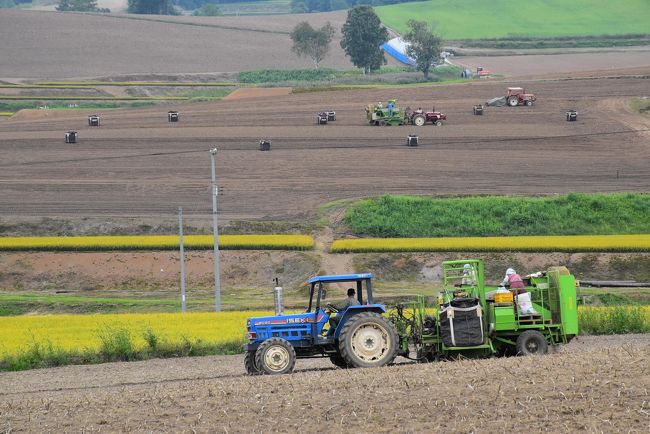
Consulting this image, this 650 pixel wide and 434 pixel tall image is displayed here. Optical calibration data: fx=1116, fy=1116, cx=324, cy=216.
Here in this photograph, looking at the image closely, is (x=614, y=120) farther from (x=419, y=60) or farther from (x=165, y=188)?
(x=419, y=60)

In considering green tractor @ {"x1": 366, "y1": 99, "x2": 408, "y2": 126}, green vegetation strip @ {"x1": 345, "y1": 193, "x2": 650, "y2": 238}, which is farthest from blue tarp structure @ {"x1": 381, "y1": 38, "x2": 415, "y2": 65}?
green vegetation strip @ {"x1": 345, "y1": 193, "x2": 650, "y2": 238}

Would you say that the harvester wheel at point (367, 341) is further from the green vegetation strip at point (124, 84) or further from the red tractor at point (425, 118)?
the green vegetation strip at point (124, 84)

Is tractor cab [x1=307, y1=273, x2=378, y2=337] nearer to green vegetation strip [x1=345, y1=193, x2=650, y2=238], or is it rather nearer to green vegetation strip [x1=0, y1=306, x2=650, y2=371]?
green vegetation strip [x1=0, y1=306, x2=650, y2=371]

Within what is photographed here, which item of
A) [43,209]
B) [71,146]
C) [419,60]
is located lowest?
[43,209]

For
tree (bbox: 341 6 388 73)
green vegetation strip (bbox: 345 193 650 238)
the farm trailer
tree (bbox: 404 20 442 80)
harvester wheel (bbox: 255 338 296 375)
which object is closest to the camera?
the farm trailer

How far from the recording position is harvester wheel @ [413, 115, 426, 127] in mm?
74812

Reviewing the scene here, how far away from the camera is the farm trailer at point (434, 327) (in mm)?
23328

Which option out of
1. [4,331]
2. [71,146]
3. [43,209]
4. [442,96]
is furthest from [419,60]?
[4,331]

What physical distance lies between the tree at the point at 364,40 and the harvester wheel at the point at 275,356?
375ft

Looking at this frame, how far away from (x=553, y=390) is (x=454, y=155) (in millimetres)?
49714

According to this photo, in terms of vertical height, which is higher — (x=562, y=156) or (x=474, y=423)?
(x=562, y=156)

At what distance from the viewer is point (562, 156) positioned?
6606 centimetres

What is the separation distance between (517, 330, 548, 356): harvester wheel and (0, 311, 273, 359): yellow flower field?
8.60 meters

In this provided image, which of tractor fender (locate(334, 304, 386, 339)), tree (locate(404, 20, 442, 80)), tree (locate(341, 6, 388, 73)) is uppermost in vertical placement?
tree (locate(341, 6, 388, 73))
